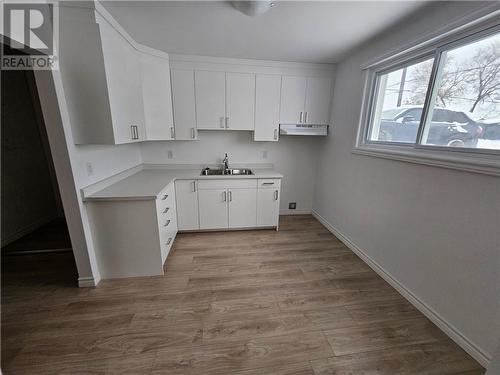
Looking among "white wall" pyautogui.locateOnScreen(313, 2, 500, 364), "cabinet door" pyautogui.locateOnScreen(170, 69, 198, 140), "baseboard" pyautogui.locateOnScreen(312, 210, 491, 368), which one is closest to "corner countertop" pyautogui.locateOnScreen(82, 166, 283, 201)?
"cabinet door" pyautogui.locateOnScreen(170, 69, 198, 140)

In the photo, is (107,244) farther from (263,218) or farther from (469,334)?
(469,334)

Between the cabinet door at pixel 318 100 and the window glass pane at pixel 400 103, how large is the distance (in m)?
0.86

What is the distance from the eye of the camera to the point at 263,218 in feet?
10.1

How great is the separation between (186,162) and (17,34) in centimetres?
215

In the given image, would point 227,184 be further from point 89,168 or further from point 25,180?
point 25,180

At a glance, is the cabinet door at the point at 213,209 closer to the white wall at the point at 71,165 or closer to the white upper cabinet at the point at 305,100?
the white wall at the point at 71,165

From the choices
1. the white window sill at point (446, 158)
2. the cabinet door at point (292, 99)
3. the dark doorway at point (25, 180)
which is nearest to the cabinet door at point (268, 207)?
the cabinet door at point (292, 99)

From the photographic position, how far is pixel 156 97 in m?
2.64

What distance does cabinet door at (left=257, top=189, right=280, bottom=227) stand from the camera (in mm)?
3016

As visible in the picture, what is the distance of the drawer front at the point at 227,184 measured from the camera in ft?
9.30

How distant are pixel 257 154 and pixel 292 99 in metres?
1.02

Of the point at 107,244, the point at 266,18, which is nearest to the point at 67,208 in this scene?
the point at 107,244

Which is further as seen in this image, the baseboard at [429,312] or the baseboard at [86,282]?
the baseboard at [86,282]

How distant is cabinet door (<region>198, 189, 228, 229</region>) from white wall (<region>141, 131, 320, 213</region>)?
2.37 feet
